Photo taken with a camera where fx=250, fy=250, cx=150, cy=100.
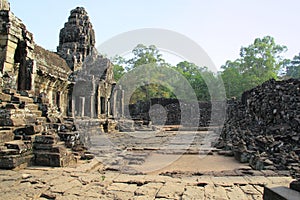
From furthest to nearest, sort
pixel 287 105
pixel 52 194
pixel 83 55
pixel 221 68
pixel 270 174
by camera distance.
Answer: pixel 221 68
pixel 83 55
pixel 287 105
pixel 270 174
pixel 52 194

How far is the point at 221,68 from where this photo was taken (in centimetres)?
4981

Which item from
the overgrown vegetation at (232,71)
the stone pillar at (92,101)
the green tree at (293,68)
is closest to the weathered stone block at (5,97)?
the stone pillar at (92,101)

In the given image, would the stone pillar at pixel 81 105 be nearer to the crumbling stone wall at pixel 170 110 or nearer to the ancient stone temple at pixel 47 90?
the ancient stone temple at pixel 47 90

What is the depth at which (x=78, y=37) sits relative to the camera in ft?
65.6

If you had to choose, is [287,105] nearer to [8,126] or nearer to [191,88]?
[8,126]

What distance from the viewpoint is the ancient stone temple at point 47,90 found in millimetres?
5301

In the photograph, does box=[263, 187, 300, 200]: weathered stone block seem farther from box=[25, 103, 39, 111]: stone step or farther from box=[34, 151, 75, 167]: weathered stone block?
box=[25, 103, 39, 111]: stone step

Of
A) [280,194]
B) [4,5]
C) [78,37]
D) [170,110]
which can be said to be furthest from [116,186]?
[170,110]

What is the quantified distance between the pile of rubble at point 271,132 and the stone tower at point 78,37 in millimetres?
12288

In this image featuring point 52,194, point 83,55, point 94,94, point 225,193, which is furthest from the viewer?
point 83,55

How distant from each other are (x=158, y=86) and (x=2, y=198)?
117 ft

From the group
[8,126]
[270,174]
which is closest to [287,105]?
→ [270,174]

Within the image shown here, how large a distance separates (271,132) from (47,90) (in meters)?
11.2

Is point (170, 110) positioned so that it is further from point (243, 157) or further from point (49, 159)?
point (49, 159)
